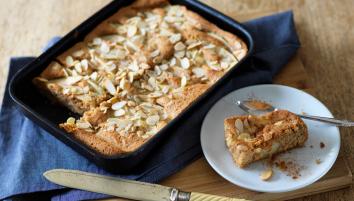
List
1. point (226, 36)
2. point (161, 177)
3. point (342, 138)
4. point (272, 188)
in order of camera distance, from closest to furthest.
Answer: point (272, 188), point (161, 177), point (342, 138), point (226, 36)

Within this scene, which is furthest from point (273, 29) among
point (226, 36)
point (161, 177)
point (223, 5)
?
point (161, 177)

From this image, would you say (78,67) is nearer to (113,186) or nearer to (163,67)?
(163,67)

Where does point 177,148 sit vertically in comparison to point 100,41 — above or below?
below

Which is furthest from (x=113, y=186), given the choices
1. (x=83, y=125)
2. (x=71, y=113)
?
(x=71, y=113)

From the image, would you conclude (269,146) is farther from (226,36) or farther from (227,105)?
(226,36)

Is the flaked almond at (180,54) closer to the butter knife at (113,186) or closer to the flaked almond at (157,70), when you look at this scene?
the flaked almond at (157,70)

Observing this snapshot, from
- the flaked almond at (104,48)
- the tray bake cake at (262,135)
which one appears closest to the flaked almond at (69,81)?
the flaked almond at (104,48)
